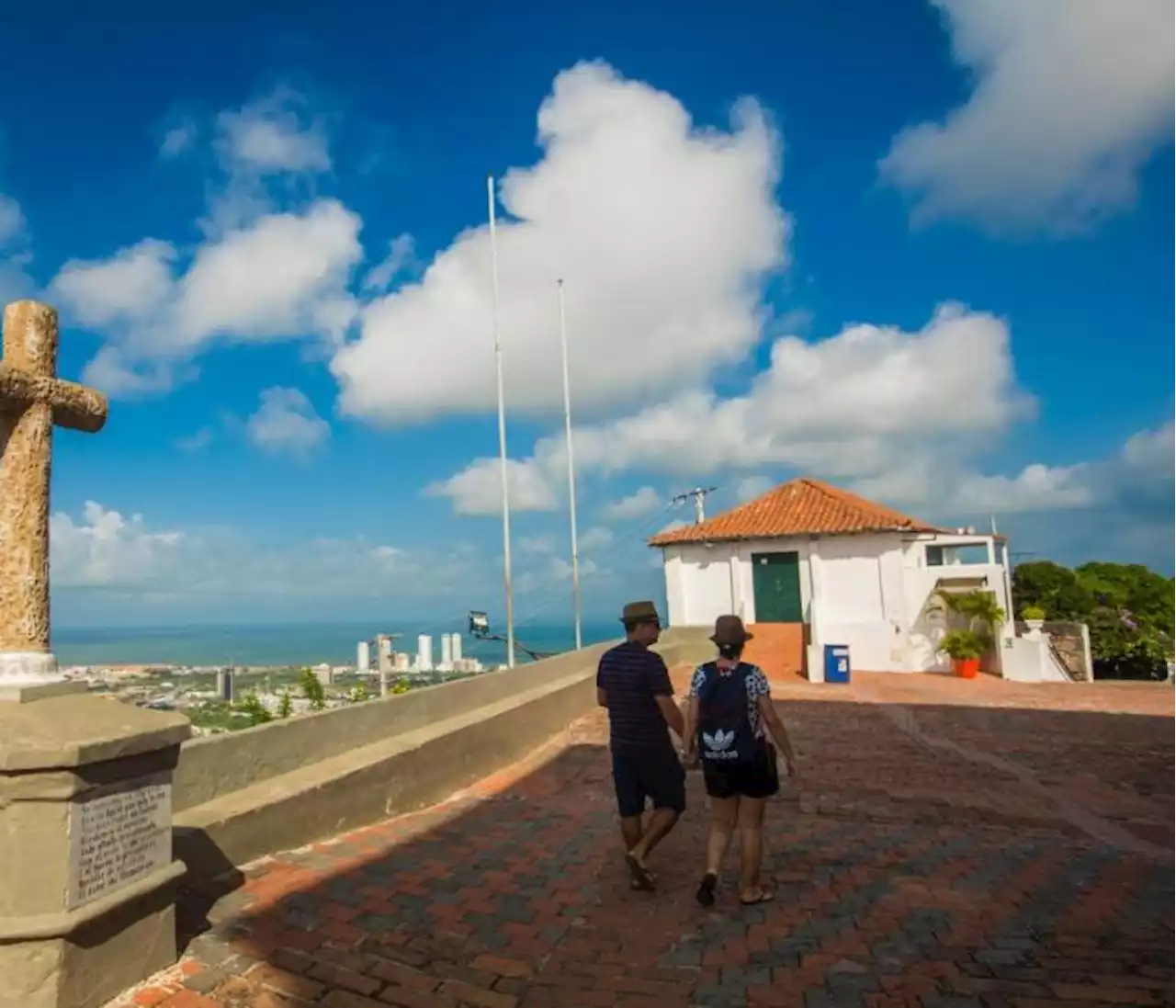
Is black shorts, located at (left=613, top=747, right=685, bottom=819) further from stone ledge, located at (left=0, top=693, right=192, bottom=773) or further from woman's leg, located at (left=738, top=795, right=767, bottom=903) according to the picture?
stone ledge, located at (left=0, top=693, right=192, bottom=773)

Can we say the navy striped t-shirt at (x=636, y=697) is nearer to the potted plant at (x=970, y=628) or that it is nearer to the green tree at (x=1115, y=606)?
the potted plant at (x=970, y=628)

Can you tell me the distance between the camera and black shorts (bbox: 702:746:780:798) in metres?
4.68

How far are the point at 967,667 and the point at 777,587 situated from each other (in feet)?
17.9

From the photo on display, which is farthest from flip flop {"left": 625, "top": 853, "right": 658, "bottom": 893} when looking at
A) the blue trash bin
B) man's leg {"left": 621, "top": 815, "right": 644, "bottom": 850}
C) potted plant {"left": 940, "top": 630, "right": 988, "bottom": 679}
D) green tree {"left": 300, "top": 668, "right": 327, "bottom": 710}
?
potted plant {"left": 940, "top": 630, "right": 988, "bottom": 679}

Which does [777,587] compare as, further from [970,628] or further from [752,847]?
[752,847]

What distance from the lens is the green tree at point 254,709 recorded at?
319 inches

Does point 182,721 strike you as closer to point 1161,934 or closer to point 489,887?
point 489,887

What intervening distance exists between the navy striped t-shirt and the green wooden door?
18.4 metres

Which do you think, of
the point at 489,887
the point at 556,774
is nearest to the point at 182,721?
the point at 489,887

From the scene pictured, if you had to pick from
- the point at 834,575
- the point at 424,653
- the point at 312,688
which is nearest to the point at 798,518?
the point at 834,575

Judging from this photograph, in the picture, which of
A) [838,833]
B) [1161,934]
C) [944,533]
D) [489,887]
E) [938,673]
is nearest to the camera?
[1161,934]

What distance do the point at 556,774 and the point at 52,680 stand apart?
5789 millimetres

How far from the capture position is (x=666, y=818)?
16.5 ft

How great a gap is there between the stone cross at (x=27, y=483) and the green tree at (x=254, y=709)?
444 centimetres
